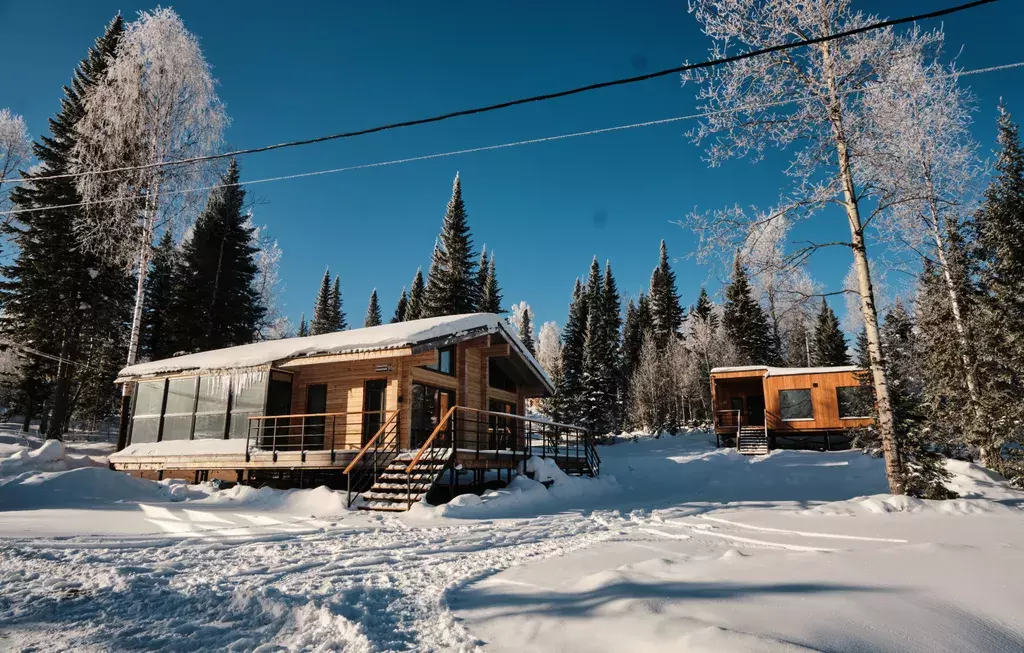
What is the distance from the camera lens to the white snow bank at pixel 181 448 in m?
13.9

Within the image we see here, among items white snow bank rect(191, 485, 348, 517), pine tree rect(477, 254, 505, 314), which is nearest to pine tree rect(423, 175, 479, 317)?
pine tree rect(477, 254, 505, 314)

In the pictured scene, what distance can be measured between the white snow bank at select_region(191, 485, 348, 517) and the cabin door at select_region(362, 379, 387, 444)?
297 cm

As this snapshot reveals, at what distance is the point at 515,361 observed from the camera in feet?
60.3

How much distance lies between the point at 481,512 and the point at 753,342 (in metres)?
33.5

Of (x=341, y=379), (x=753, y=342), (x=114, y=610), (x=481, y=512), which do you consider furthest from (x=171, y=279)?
(x=753, y=342)

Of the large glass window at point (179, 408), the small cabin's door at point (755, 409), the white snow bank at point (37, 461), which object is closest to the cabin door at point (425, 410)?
the large glass window at point (179, 408)

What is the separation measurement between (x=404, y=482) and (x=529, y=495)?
9.17ft

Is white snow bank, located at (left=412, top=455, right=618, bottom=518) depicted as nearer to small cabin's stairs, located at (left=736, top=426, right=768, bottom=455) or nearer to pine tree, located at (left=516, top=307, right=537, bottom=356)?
small cabin's stairs, located at (left=736, top=426, right=768, bottom=455)

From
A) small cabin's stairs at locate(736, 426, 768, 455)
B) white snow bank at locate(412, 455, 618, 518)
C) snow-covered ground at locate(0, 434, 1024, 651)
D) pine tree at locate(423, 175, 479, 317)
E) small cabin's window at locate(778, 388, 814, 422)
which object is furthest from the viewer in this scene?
pine tree at locate(423, 175, 479, 317)

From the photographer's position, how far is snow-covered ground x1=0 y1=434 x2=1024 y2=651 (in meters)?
3.08

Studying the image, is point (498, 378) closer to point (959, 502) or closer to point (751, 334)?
point (959, 502)

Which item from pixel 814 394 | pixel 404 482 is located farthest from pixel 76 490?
pixel 814 394

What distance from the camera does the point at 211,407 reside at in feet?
49.0

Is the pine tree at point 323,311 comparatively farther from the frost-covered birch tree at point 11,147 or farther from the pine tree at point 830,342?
the pine tree at point 830,342
